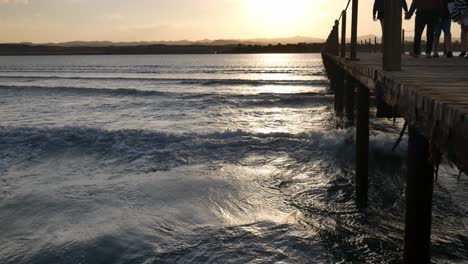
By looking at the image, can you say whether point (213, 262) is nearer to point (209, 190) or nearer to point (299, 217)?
point (299, 217)

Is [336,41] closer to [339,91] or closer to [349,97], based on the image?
[339,91]

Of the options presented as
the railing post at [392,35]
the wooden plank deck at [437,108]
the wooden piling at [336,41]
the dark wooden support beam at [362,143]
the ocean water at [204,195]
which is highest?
the wooden piling at [336,41]

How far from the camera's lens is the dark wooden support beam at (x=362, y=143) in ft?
21.3

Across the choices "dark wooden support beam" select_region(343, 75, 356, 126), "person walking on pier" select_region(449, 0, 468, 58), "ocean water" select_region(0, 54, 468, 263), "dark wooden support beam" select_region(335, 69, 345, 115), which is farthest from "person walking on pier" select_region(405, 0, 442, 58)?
"dark wooden support beam" select_region(335, 69, 345, 115)

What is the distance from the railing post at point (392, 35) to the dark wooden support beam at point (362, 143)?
2.00 metres

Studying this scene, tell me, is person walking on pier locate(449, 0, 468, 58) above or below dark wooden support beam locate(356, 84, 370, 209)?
above

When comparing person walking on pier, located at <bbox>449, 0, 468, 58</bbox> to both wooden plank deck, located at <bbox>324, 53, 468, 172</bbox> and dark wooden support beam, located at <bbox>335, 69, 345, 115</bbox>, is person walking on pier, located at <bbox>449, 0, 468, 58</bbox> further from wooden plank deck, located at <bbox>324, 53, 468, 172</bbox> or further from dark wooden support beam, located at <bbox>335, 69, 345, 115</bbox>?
dark wooden support beam, located at <bbox>335, 69, 345, 115</bbox>

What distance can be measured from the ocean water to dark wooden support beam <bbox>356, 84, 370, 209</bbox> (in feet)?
0.90

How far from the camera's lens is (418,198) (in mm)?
3387

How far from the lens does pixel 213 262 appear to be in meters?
5.25

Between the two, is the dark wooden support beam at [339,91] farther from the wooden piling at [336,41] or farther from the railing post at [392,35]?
the railing post at [392,35]

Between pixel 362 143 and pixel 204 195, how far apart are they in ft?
9.67

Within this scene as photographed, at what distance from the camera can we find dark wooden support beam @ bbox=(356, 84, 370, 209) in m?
6.50

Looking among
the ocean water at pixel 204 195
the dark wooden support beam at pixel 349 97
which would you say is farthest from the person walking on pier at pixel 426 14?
the ocean water at pixel 204 195
